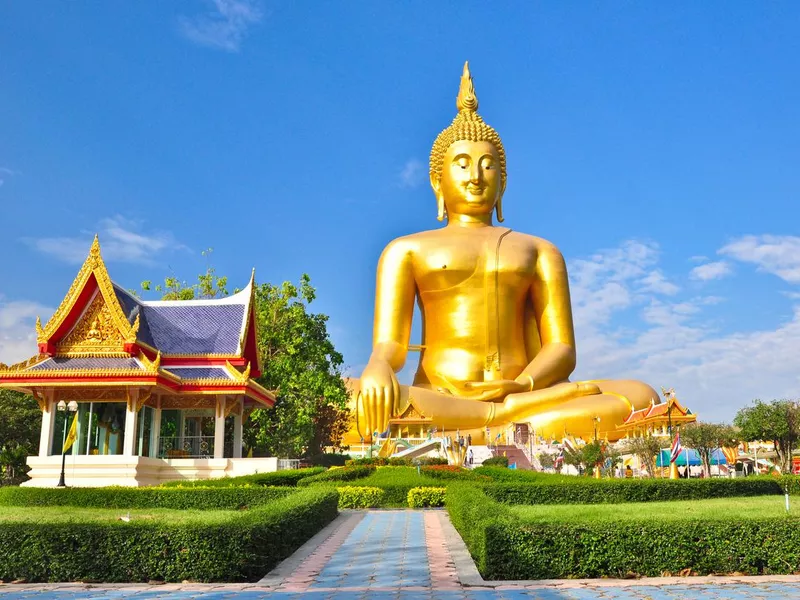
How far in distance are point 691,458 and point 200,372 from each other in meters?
15.3

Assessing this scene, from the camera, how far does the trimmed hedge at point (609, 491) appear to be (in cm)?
1315

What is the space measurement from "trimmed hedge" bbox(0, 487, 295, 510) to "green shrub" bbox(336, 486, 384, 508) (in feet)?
5.61

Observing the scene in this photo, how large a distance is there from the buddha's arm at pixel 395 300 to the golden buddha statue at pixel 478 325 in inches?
1.3

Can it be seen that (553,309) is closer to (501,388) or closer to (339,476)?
(501,388)

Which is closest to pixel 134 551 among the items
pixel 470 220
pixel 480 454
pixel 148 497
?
pixel 148 497

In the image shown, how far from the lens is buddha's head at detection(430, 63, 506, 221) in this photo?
26094mm

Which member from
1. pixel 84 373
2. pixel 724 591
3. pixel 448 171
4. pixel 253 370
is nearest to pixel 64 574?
pixel 724 591

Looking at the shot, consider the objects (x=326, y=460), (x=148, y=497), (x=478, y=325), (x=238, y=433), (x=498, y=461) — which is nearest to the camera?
(x=148, y=497)

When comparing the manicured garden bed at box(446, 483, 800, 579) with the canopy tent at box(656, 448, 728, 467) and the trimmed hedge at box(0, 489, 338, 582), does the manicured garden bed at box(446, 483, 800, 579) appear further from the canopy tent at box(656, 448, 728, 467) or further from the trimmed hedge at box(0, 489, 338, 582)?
the canopy tent at box(656, 448, 728, 467)

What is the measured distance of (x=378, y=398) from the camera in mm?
22469

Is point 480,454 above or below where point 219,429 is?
below

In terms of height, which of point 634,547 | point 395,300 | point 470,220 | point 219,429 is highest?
point 470,220

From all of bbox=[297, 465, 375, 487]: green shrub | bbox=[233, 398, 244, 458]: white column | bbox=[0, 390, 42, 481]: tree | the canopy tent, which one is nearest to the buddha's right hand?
bbox=[233, 398, 244, 458]: white column

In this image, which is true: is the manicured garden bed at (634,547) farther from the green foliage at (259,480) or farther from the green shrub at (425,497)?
the green foliage at (259,480)
